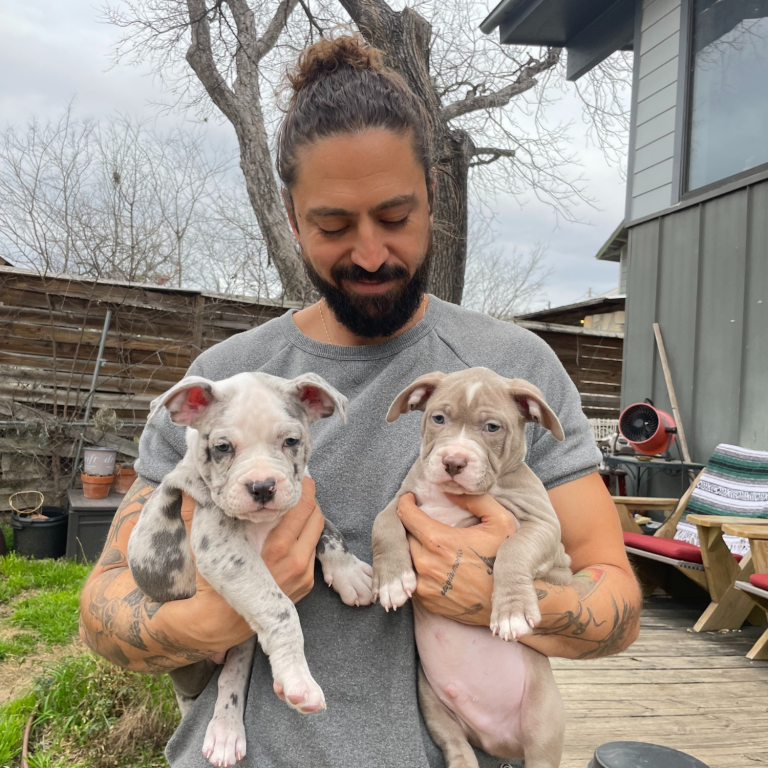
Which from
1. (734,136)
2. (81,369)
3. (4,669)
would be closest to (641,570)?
(734,136)

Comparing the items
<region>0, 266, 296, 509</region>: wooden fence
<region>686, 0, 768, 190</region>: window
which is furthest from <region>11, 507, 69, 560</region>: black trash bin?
<region>686, 0, 768, 190</region>: window

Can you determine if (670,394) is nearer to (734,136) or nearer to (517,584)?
(734,136)

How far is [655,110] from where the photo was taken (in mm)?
9844

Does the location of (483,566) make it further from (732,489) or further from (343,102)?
(732,489)

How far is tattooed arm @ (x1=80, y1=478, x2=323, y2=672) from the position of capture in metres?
2.10

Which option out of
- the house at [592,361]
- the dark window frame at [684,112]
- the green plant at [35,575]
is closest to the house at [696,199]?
the dark window frame at [684,112]

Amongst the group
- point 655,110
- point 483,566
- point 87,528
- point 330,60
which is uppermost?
point 655,110

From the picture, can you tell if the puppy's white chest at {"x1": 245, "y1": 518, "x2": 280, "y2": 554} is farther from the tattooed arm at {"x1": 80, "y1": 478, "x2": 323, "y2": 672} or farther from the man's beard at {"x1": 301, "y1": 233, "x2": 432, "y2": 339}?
the man's beard at {"x1": 301, "y1": 233, "x2": 432, "y2": 339}

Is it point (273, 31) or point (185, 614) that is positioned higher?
point (273, 31)

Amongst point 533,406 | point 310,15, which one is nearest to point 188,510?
point 533,406

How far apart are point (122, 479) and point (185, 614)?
838 cm

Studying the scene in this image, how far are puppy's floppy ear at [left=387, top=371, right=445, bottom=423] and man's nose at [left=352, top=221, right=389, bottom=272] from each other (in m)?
0.41

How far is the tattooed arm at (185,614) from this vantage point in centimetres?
210

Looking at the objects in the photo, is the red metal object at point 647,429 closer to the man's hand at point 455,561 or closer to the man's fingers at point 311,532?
the man's hand at point 455,561
